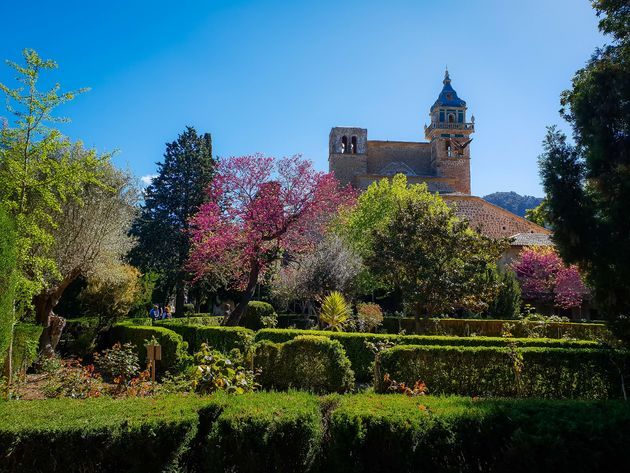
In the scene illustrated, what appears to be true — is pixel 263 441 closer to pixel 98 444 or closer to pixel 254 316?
pixel 98 444

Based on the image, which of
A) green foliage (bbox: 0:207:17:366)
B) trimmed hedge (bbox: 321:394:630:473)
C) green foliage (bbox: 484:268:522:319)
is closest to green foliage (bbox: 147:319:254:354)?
green foliage (bbox: 0:207:17:366)

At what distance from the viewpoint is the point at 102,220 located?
47.7 ft

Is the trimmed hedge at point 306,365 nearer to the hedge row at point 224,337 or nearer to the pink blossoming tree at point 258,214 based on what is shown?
the hedge row at point 224,337

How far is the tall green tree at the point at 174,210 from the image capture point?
27031 mm

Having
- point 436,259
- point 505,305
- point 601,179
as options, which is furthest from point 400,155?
point 601,179

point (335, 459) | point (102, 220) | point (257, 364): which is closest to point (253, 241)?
point (102, 220)

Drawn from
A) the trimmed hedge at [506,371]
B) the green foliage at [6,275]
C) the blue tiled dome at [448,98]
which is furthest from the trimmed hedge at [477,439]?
the blue tiled dome at [448,98]

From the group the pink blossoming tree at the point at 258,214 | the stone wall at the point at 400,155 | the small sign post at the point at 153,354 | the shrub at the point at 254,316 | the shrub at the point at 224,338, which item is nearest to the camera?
the small sign post at the point at 153,354

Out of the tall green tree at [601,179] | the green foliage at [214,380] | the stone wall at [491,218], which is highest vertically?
the stone wall at [491,218]

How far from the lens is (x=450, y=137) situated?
5138 cm

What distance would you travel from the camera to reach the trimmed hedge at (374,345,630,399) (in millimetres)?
7984

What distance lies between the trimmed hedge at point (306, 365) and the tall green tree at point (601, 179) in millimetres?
4281

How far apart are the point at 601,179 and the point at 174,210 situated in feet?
81.3

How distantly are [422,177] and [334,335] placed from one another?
3859 centimetres
